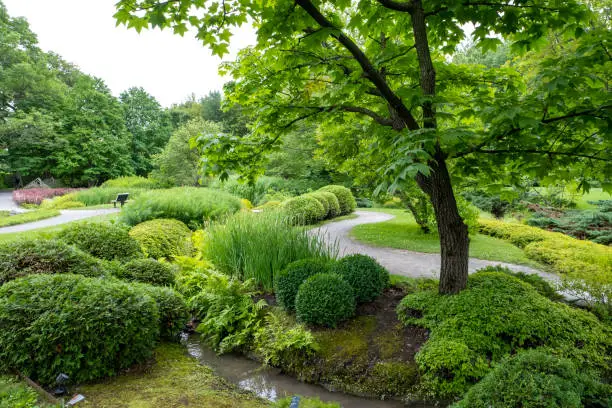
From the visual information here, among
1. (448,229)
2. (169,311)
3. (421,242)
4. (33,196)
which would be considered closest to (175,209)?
(169,311)

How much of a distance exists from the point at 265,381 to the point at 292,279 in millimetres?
1228

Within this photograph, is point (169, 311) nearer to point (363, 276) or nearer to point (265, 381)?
point (265, 381)

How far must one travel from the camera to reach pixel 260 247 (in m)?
5.27

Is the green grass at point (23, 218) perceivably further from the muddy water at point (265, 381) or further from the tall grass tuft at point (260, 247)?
the muddy water at point (265, 381)

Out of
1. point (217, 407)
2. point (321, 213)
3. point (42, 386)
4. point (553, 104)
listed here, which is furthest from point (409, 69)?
point (321, 213)

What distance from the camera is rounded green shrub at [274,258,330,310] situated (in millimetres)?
4340

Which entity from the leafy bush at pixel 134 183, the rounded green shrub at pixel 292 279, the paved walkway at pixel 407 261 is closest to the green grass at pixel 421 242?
the paved walkway at pixel 407 261

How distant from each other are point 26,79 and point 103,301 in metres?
28.1

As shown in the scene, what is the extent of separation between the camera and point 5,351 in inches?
113

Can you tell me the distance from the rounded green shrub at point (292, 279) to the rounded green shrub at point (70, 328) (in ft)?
5.28

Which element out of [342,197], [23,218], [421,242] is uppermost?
[342,197]

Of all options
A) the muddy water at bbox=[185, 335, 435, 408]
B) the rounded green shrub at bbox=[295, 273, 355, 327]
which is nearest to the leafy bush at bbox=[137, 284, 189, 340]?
the muddy water at bbox=[185, 335, 435, 408]

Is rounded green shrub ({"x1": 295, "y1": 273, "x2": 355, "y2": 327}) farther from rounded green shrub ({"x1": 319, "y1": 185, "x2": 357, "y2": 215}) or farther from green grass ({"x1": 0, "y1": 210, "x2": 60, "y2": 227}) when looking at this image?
green grass ({"x1": 0, "y1": 210, "x2": 60, "y2": 227})

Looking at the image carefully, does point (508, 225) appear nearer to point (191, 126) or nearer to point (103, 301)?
point (103, 301)
